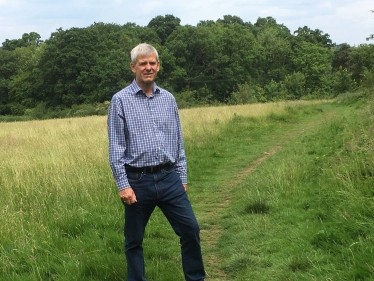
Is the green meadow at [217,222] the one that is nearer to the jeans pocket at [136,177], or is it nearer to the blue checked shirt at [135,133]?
the jeans pocket at [136,177]

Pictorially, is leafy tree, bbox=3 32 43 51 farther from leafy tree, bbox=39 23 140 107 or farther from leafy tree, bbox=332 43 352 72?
leafy tree, bbox=332 43 352 72

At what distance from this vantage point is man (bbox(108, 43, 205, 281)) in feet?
10.8

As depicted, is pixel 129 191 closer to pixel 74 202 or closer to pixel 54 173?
pixel 74 202

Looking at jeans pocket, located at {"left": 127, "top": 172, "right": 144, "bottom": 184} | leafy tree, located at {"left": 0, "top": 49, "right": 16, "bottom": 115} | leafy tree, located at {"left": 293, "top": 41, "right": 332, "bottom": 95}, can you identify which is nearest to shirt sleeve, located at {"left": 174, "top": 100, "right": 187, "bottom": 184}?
jeans pocket, located at {"left": 127, "top": 172, "right": 144, "bottom": 184}

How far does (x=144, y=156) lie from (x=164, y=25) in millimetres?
78387

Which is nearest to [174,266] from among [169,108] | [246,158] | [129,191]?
[129,191]

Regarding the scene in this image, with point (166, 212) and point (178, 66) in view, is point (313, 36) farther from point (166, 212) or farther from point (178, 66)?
point (166, 212)

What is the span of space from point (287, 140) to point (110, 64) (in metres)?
47.0

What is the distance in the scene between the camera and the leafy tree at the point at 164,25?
7656cm

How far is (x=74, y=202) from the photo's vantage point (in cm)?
577

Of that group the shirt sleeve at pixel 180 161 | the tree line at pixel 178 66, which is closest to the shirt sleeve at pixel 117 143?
the shirt sleeve at pixel 180 161

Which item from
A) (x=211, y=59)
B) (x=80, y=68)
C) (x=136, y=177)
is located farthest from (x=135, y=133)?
(x=211, y=59)

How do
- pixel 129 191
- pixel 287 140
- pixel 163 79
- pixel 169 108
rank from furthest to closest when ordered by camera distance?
pixel 163 79
pixel 287 140
pixel 169 108
pixel 129 191

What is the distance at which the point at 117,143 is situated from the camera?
129 inches
